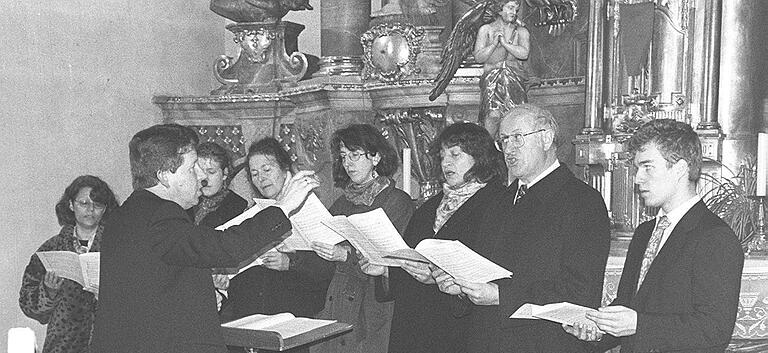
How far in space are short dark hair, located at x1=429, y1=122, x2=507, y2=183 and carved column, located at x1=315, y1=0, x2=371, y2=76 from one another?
376cm

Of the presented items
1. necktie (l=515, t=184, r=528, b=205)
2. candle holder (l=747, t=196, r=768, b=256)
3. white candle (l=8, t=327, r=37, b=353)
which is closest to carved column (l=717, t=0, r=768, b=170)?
candle holder (l=747, t=196, r=768, b=256)

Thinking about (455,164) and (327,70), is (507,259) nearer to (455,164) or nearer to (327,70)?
(455,164)

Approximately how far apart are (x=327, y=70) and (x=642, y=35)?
2671mm

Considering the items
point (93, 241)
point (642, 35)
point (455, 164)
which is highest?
point (642, 35)

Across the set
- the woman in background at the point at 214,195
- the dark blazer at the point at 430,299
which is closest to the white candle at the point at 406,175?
the dark blazer at the point at 430,299

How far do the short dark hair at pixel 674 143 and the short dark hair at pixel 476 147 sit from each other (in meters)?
1.14

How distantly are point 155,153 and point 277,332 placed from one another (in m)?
0.71

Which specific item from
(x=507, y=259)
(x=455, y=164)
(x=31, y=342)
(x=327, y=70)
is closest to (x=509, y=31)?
(x=327, y=70)

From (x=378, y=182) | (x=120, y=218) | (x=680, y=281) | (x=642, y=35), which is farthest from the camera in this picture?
(x=642, y=35)

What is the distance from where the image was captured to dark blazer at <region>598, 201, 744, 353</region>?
344 cm

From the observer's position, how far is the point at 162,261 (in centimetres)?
390

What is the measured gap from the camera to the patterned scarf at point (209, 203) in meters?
5.94

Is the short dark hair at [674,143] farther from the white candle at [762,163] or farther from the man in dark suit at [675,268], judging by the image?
the white candle at [762,163]

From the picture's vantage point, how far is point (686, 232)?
3555mm
